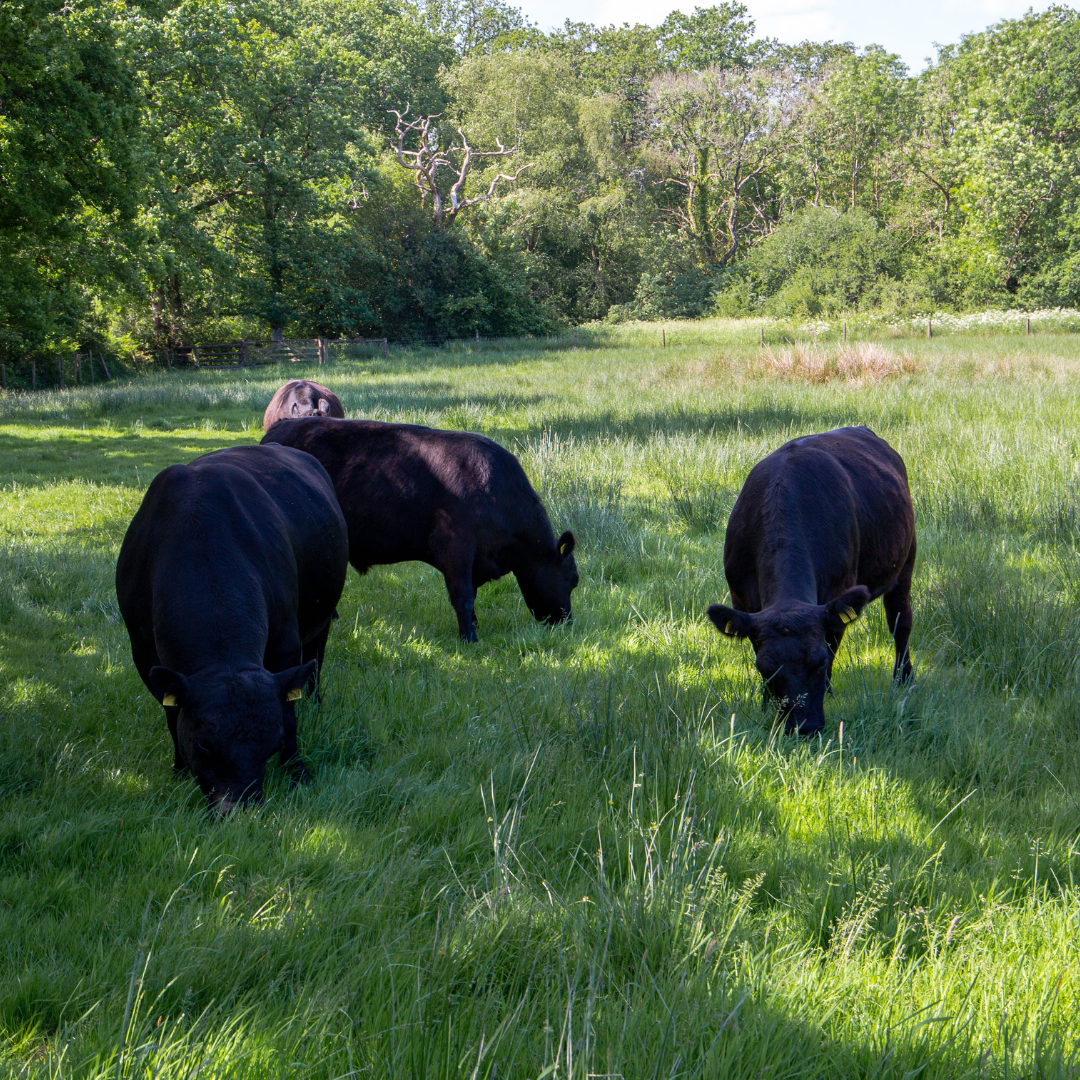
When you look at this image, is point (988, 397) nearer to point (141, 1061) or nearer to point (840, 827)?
point (840, 827)

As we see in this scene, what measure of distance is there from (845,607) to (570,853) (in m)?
1.87

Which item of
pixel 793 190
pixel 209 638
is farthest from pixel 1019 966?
pixel 793 190

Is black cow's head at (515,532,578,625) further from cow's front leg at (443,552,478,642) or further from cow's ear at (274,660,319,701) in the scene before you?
cow's ear at (274,660,319,701)

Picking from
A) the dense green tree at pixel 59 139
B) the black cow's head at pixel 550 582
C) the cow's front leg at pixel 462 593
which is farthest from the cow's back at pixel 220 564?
the dense green tree at pixel 59 139

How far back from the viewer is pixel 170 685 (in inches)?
131

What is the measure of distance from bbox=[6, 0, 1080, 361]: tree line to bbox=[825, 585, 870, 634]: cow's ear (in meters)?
19.4

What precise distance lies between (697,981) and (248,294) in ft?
147

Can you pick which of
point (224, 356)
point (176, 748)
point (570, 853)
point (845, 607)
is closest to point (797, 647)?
point (845, 607)

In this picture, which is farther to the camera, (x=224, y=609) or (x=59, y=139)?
(x=59, y=139)

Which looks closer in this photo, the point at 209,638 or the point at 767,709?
the point at 209,638

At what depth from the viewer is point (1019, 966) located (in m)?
2.44

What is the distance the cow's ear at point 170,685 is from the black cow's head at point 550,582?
11.7ft

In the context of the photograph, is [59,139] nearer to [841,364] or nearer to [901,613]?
[841,364]

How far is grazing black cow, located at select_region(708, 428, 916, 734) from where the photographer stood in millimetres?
4004
